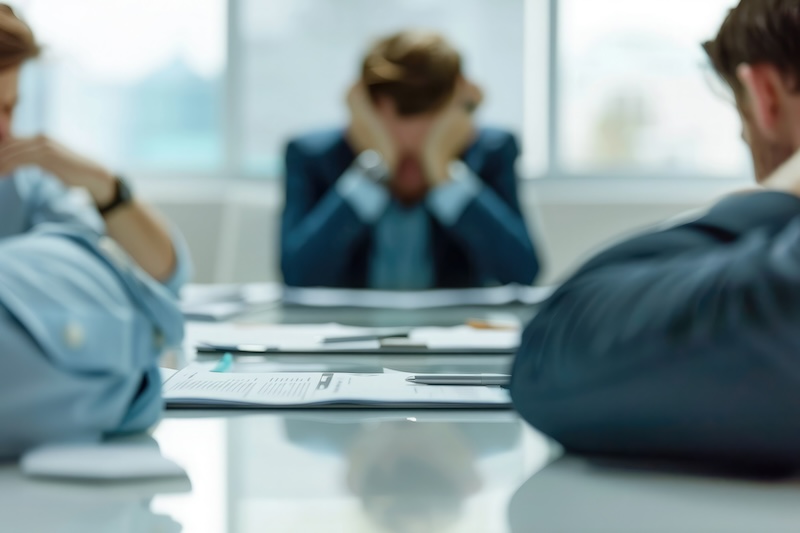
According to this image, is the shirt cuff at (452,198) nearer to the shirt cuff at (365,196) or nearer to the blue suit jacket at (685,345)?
the shirt cuff at (365,196)

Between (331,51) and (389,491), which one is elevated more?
(331,51)

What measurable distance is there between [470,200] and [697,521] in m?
1.73

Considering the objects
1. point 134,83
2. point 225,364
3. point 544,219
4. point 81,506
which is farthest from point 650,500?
point 134,83

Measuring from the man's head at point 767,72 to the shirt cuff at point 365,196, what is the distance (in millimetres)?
1532

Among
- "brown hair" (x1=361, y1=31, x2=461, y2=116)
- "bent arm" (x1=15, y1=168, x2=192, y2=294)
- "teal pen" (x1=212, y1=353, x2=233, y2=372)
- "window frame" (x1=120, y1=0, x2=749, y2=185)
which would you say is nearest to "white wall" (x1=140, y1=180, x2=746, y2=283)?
"window frame" (x1=120, y1=0, x2=749, y2=185)

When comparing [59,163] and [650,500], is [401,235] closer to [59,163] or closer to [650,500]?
[59,163]

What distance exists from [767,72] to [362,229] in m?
1.58

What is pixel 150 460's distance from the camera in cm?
49

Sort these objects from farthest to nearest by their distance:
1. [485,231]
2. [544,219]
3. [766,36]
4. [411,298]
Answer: [544,219] < [485,231] < [411,298] < [766,36]

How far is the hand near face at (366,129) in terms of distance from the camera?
2.34m

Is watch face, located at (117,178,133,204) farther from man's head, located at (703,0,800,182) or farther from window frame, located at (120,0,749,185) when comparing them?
window frame, located at (120,0,749,185)

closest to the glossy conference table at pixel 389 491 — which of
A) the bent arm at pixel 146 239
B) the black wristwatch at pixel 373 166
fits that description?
the bent arm at pixel 146 239

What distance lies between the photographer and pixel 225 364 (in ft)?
2.92

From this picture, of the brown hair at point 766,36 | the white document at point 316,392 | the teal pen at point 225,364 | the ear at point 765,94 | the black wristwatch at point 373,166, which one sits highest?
the brown hair at point 766,36
